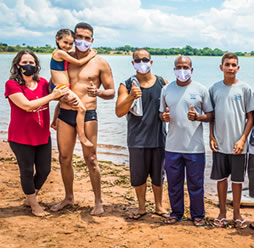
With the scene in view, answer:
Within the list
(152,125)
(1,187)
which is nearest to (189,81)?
(152,125)

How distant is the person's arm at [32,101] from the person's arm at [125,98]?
28.6 inches

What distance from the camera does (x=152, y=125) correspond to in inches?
191

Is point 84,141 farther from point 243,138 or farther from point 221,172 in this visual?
point 243,138

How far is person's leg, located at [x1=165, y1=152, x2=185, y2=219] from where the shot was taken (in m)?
4.74

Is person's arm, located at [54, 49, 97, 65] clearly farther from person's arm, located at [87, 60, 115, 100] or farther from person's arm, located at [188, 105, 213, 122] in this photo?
person's arm, located at [188, 105, 213, 122]

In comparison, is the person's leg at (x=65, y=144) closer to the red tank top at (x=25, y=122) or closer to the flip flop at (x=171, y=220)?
the red tank top at (x=25, y=122)

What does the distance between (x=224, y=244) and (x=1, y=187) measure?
393cm

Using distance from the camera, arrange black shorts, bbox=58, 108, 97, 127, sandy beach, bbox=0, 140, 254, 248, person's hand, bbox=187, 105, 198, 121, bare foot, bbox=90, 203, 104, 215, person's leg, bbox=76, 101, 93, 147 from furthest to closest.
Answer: bare foot, bbox=90, 203, 104, 215 → black shorts, bbox=58, 108, 97, 127 → person's leg, bbox=76, 101, 93, 147 → person's hand, bbox=187, 105, 198, 121 → sandy beach, bbox=0, 140, 254, 248

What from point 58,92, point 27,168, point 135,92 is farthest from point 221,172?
point 27,168

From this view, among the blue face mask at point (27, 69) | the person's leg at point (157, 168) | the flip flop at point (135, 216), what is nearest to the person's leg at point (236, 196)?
the person's leg at point (157, 168)

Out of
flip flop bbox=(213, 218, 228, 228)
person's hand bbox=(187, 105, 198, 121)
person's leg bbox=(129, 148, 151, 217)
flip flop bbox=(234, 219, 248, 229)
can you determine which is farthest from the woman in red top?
flip flop bbox=(234, 219, 248, 229)

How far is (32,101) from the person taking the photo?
15.5ft

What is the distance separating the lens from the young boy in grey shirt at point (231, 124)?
14.9ft

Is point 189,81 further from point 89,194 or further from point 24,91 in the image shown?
point 89,194
